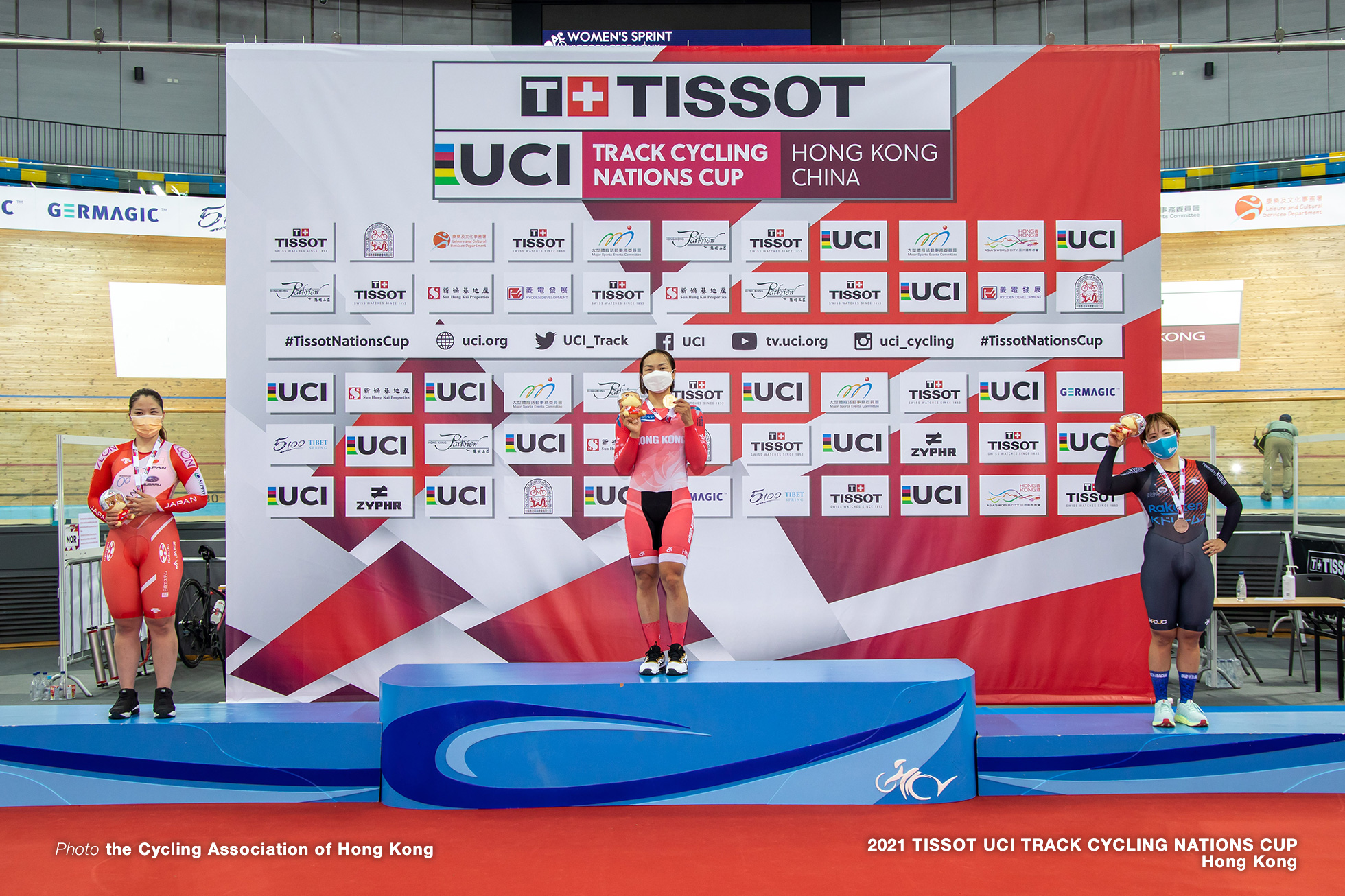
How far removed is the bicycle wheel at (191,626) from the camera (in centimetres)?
709

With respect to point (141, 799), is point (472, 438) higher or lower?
higher

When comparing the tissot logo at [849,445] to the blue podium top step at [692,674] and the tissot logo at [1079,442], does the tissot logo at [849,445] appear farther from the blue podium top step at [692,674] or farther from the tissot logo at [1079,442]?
the blue podium top step at [692,674]

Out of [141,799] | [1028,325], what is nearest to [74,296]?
[141,799]

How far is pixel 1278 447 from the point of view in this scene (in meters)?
10.1

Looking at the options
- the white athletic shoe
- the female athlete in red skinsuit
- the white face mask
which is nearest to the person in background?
the white athletic shoe

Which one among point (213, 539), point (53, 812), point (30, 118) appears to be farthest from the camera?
point (30, 118)

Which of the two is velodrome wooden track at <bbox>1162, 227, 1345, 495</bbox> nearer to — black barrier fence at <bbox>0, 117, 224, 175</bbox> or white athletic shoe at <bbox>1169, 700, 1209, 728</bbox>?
white athletic shoe at <bbox>1169, 700, 1209, 728</bbox>

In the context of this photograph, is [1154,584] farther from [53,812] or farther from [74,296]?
[74,296]

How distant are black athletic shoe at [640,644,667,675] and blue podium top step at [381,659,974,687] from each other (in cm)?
5

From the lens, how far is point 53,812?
146 inches

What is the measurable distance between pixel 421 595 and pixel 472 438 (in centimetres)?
106

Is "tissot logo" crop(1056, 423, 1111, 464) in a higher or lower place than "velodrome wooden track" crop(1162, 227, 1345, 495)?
lower

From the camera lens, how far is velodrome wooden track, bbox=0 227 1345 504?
1202cm

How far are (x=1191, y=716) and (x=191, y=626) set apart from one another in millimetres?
7279
